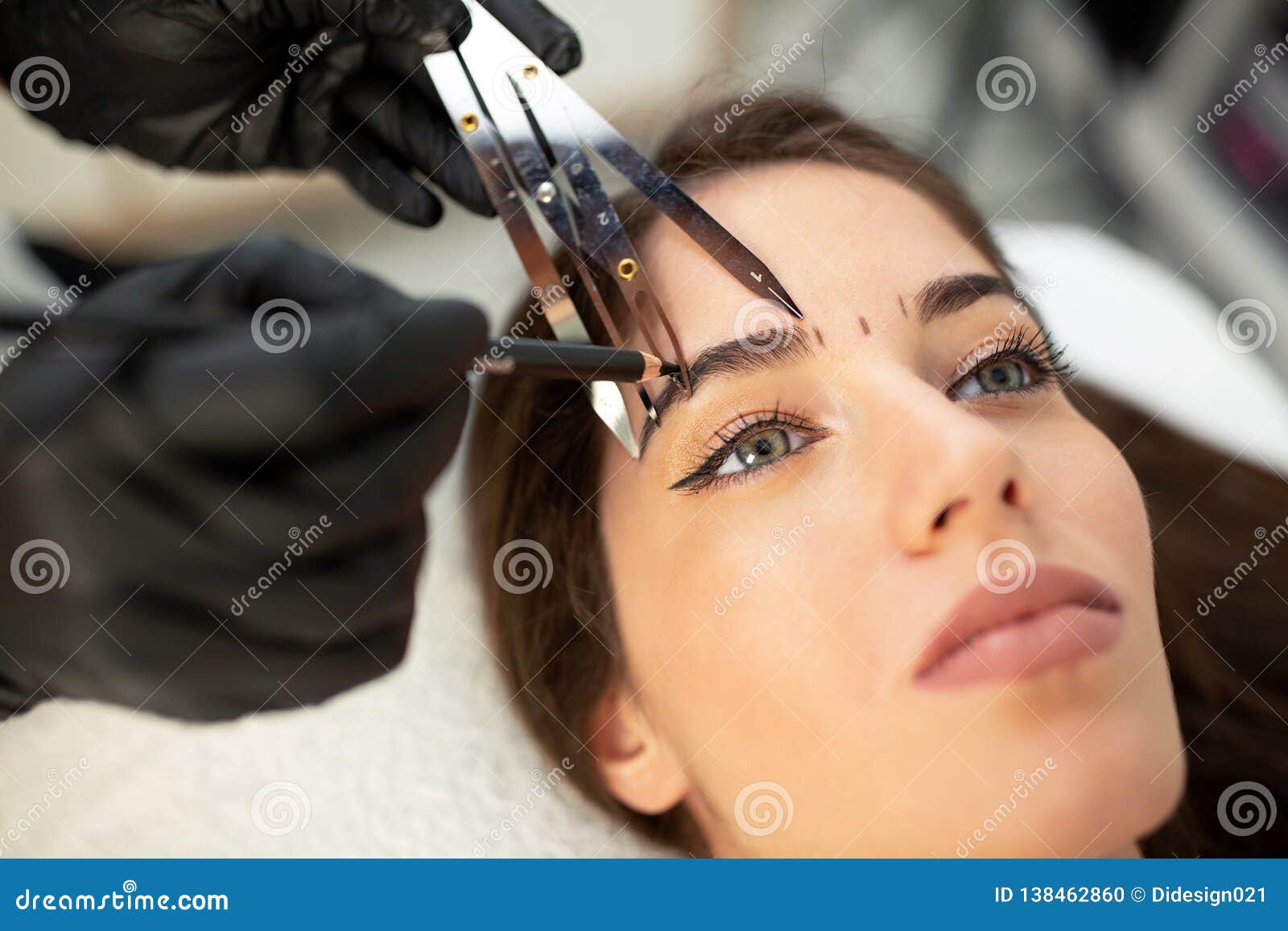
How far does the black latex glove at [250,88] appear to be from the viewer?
3.92ft

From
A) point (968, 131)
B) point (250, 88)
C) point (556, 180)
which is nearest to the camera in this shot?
point (556, 180)

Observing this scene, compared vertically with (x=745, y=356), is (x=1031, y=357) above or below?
above

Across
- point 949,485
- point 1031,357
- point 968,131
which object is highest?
point 968,131

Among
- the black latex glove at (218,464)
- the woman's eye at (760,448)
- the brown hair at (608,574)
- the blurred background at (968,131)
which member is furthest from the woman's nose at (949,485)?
the blurred background at (968,131)

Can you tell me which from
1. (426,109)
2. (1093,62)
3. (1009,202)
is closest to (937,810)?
(1009,202)

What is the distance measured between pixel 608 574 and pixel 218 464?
17.6 inches

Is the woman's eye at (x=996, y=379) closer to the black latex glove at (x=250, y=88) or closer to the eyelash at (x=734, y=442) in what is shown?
the eyelash at (x=734, y=442)

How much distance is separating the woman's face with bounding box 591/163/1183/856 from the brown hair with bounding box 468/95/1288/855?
7 centimetres

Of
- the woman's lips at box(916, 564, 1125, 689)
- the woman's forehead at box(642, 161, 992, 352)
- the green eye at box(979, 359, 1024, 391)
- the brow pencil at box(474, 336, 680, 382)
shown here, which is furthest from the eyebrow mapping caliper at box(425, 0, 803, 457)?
the woman's lips at box(916, 564, 1125, 689)

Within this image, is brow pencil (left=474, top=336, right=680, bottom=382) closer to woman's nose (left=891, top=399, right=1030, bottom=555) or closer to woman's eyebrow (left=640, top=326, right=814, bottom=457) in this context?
woman's eyebrow (left=640, top=326, right=814, bottom=457)

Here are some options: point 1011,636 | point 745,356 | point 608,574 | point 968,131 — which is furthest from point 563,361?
point 968,131

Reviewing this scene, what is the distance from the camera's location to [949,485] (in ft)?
3.08

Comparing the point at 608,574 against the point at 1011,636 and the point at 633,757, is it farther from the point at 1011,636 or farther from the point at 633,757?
the point at 1011,636

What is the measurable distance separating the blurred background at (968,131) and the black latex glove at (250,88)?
12cm
